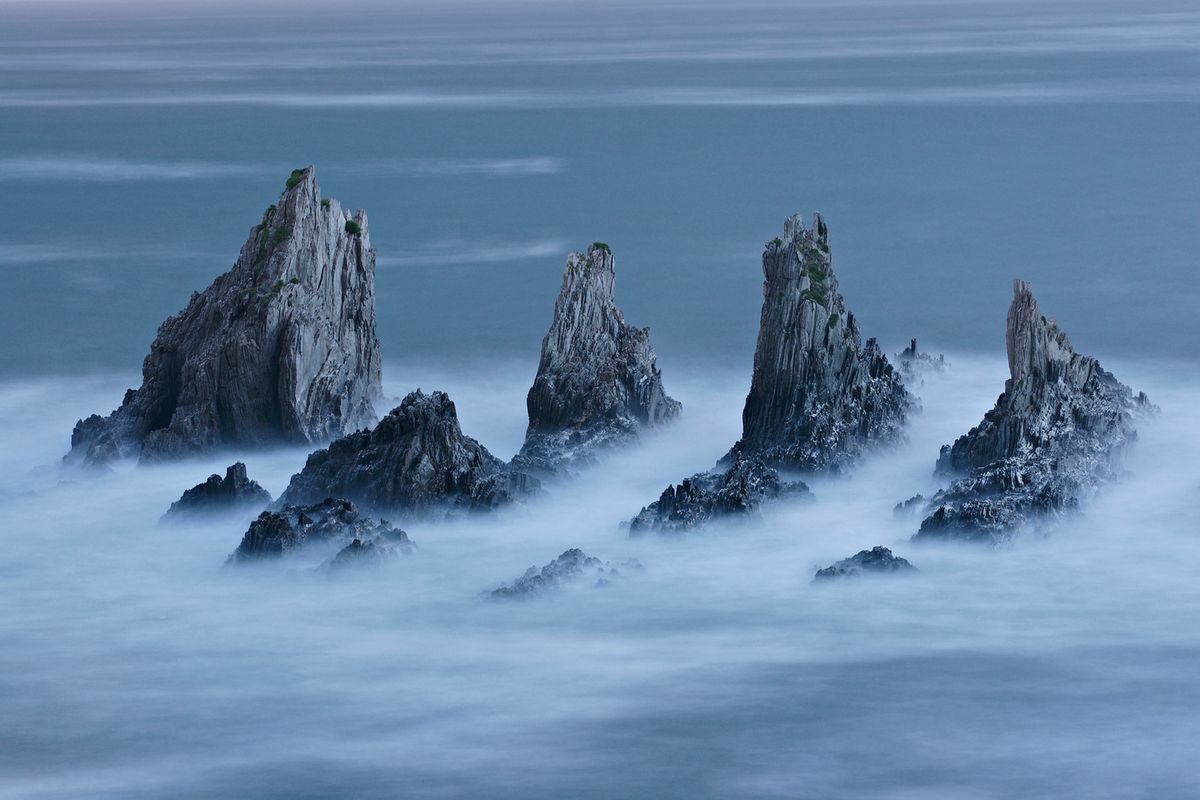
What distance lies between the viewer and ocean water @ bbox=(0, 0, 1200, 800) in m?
23.1

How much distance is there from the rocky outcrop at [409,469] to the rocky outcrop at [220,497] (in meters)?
0.63

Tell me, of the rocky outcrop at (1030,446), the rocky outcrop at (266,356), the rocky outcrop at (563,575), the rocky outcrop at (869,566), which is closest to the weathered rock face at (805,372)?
the rocky outcrop at (1030,446)

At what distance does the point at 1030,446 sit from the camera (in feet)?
98.8

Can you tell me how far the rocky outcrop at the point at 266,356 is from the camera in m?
32.2

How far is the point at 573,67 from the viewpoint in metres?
110

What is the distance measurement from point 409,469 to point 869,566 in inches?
246

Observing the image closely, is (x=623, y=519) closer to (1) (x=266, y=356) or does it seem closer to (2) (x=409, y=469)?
(2) (x=409, y=469)

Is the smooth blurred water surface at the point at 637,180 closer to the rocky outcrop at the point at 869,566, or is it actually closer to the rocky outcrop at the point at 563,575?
the rocky outcrop at the point at 869,566

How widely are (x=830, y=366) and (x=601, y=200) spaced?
30.9 meters

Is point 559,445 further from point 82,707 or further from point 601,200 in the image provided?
point 601,200

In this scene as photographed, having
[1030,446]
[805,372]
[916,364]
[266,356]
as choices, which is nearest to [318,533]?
[266,356]

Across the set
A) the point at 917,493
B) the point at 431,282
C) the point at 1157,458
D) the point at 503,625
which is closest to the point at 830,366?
the point at 917,493

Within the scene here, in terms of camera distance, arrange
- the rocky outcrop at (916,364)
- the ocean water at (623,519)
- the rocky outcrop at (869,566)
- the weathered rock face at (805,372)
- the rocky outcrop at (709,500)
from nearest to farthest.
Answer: the ocean water at (623,519) → the rocky outcrop at (869,566) → the rocky outcrop at (709,500) → the weathered rock face at (805,372) → the rocky outcrop at (916,364)

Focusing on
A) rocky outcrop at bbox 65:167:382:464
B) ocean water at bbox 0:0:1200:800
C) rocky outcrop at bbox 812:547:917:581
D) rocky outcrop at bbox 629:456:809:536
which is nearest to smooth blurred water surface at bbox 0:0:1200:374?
ocean water at bbox 0:0:1200:800
